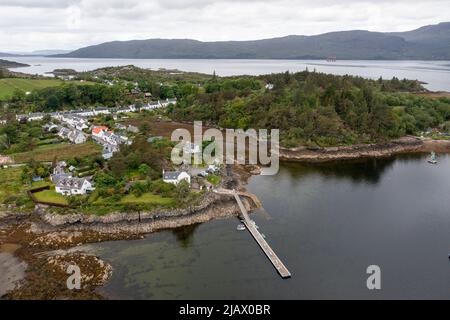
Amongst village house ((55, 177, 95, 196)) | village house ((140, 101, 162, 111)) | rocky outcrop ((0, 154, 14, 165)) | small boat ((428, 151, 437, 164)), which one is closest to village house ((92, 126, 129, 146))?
rocky outcrop ((0, 154, 14, 165))

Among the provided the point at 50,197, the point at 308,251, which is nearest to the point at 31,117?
the point at 50,197

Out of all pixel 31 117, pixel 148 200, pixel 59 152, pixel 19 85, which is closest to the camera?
pixel 148 200

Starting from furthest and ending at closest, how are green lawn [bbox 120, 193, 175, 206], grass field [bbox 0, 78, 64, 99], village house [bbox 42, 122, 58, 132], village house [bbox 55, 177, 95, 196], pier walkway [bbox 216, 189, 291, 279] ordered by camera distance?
grass field [bbox 0, 78, 64, 99], village house [bbox 42, 122, 58, 132], village house [bbox 55, 177, 95, 196], green lawn [bbox 120, 193, 175, 206], pier walkway [bbox 216, 189, 291, 279]

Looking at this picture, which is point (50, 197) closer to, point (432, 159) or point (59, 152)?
point (59, 152)

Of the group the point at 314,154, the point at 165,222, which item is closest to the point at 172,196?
the point at 165,222

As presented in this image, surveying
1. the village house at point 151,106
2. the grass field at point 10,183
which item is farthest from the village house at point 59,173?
the village house at point 151,106

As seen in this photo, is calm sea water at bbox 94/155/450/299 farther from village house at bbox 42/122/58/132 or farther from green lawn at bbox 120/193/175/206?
village house at bbox 42/122/58/132
